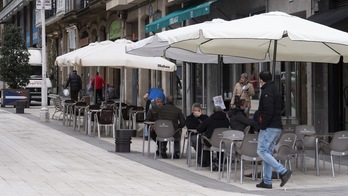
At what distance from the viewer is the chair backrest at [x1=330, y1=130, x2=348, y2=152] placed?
12609 millimetres

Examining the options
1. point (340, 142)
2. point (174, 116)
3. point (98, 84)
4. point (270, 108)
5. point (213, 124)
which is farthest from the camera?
point (98, 84)

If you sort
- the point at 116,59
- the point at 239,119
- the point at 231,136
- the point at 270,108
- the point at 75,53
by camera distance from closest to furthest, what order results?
the point at 270,108 < the point at 231,136 < the point at 239,119 < the point at 116,59 < the point at 75,53

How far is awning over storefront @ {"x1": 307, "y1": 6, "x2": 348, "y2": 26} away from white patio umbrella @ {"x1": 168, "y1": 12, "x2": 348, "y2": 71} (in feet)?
3.82

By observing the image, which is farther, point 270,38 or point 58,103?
point 58,103

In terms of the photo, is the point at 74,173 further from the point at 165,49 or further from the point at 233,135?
the point at 165,49

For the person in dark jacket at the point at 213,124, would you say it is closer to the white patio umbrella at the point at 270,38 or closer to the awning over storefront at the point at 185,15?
the white patio umbrella at the point at 270,38

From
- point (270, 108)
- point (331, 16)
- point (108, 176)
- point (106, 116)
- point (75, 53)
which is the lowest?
point (108, 176)

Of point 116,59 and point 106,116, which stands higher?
point 116,59

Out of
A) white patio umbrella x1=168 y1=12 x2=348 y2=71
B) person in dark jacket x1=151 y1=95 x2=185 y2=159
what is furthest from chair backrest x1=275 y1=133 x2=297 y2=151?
person in dark jacket x1=151 y1=95 x2=185 y2=159

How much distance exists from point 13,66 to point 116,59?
1927cm

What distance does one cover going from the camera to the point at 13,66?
36969mm

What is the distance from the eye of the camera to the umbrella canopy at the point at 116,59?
1914 centimetres

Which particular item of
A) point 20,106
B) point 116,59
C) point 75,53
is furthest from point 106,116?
point 20,106

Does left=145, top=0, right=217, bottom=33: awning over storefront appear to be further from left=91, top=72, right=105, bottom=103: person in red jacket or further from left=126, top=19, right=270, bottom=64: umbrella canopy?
left=91, top=72, right=105, bottom=103: person in red jacket
